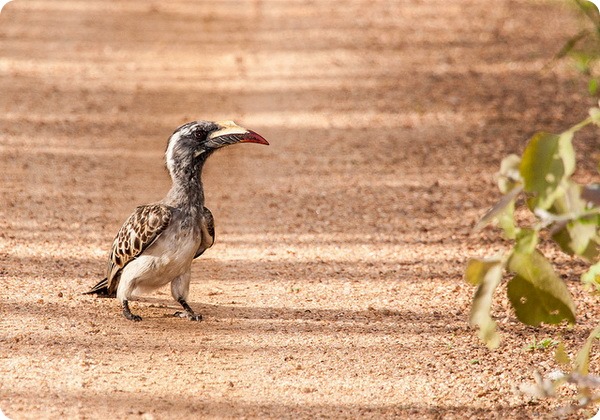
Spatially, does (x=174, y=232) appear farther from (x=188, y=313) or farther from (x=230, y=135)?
(x=230, y=135)

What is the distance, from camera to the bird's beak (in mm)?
6005

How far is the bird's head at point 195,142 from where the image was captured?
6.11 m

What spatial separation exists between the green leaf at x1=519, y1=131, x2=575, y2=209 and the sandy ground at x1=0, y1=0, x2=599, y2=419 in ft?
5.07

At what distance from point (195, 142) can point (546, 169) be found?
285 cm

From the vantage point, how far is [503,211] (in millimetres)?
4062

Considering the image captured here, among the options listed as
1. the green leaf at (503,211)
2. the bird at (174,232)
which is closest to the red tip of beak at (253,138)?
the bird at (174,232)

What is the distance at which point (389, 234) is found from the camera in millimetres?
7742

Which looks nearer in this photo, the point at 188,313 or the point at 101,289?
the point at 188,313

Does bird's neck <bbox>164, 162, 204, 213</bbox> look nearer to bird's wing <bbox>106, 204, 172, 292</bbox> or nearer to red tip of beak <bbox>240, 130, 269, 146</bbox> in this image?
bird's wing <bbox>106, 204, 172, 292</bbox>

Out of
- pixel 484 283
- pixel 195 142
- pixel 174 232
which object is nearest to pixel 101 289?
pixel 174 232

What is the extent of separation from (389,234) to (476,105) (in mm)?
3951

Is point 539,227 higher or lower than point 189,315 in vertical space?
higher

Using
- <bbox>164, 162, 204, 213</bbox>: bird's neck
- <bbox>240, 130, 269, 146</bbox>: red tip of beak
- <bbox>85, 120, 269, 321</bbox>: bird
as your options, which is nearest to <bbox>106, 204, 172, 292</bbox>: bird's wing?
<bbox>85, 120, 269, 321</bbox>: bird

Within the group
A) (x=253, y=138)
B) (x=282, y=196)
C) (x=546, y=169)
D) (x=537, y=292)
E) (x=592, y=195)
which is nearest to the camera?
(x=592, y=195)
